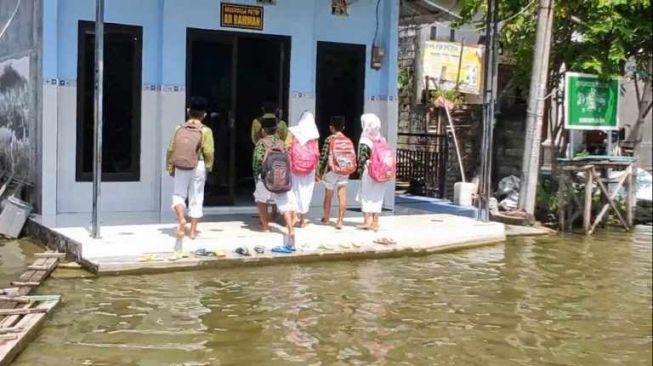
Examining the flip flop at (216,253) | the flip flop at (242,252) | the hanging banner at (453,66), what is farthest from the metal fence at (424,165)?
the flip flop at (216,253)

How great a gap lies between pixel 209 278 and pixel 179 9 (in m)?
4.40

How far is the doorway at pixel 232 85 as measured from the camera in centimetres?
1202

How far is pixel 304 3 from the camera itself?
1245 cm

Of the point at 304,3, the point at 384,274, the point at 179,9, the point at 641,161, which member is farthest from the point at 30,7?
the point at 641,161

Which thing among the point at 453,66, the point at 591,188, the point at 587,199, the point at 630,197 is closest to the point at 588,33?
the point at 591,188

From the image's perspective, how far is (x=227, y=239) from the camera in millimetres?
9500

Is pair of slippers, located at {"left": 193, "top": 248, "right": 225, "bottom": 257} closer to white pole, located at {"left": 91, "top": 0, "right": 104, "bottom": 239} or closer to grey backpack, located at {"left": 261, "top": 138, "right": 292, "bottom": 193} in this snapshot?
grey backpack, located at {"left": 261, "top": 138, "right": 292, "bottom": 193}

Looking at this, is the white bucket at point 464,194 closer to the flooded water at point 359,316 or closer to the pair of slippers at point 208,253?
the flooded water at point 359,316

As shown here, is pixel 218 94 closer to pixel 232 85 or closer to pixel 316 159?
pixel 232 85

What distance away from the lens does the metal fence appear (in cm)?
1627

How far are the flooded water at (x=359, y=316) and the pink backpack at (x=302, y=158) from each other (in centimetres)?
108

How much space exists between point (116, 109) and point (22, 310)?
17.0ft

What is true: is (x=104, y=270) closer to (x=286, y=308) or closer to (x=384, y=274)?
(x=286, y=308)

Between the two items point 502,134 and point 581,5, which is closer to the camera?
point 581,5
